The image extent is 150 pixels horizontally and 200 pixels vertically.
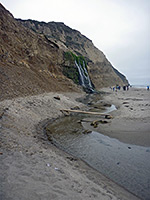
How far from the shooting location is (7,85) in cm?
1119

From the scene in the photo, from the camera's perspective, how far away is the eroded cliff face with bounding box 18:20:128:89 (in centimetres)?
4803

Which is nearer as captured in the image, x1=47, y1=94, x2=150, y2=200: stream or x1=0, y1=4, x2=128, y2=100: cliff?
x1=47, y1=94, x2=150, y2=200: stream

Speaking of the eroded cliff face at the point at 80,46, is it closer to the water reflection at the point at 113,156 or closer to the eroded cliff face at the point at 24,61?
the eroded cliff face at the point at 24,61

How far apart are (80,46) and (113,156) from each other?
184 ft

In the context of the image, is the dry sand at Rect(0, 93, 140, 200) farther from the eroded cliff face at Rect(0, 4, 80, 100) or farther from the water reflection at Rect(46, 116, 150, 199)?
the eroded cliff face at Rect(0, 4, 80, 100)

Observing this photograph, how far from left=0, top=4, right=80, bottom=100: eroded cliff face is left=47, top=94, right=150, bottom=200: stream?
20.7 ft

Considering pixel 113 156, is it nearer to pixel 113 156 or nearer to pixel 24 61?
pixel 113 156

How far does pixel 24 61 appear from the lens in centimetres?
1748

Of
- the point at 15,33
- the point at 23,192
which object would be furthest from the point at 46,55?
the point at 23,192

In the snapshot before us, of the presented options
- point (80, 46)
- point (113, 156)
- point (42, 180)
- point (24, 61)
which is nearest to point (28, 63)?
point (24, 61)

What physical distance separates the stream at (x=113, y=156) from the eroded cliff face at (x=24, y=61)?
20.7 feet

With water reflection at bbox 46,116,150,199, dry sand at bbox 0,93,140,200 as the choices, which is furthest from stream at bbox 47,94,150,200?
dry sand at bbox 0,93,140,200

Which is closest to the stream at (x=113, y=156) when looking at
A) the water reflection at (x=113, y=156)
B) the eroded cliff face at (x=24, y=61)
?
the water reflection at (x=113, y=156)

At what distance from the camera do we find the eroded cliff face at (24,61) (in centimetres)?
1230
